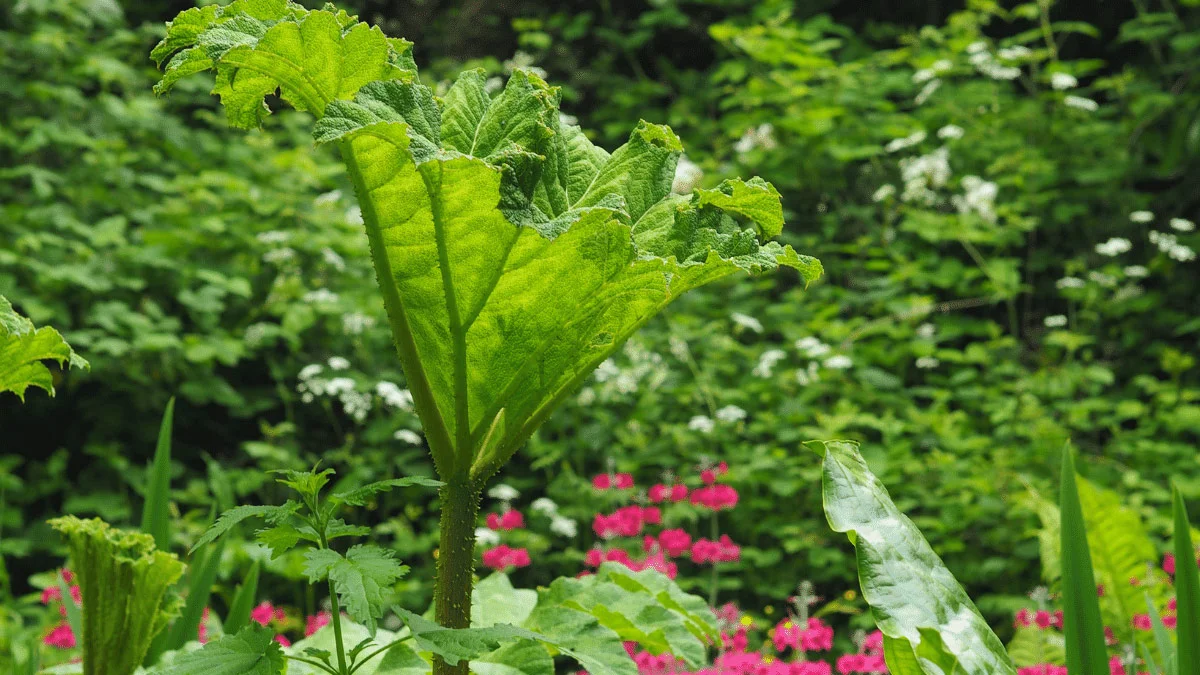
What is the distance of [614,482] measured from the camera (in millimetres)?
3191

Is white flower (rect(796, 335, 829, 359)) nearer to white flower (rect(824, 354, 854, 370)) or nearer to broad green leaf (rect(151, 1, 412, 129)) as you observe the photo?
white flower (rect(824, 354, 854, 370))

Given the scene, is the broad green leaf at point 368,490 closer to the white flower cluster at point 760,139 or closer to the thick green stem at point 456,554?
the thick green stem at point 456,554

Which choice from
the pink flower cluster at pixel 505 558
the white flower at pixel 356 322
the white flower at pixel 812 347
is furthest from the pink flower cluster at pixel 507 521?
the white flower at pixel 812 347

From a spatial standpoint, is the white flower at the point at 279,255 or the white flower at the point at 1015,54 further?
the white flower at the point at 1015,54

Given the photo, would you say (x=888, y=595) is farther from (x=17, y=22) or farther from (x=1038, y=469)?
(x=17, y=22)

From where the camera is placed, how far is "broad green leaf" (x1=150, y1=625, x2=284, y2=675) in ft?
2.61

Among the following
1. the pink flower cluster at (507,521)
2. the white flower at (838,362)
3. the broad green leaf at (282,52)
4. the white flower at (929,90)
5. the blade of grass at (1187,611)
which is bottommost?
the pink flower cluster at (507,521)

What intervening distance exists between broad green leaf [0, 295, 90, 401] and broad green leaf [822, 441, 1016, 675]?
74 cm

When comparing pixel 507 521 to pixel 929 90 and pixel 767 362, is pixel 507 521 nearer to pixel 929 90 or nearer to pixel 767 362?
pixel 767 362

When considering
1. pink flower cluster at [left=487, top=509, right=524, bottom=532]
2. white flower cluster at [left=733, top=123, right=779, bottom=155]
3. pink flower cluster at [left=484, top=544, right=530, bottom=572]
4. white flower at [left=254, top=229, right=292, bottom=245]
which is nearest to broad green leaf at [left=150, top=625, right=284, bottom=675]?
pink flower cluster at [left=484, top=544, right=530, bottom=572]

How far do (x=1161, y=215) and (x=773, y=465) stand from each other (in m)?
2.43

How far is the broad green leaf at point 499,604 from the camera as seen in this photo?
1.22m

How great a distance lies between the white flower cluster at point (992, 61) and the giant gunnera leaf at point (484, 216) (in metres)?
3.68

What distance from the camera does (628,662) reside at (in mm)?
954
